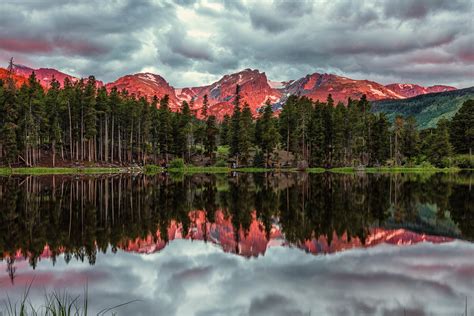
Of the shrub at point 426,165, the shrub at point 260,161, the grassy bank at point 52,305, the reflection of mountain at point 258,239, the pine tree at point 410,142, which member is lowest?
the reflection of mountain at point 258,239

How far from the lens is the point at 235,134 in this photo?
104 metres

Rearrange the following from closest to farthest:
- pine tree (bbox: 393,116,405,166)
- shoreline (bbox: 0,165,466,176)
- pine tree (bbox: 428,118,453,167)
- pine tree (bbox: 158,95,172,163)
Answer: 1. shoreline (bbox: 0,165,466,176)
2. pine tree (bbox: 428,118,453,167)
3. pine tree (bbox: 158,95,172,163)
4. pine tree (bbox: 393,116,405,166)

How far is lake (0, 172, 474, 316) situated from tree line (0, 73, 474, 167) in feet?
225

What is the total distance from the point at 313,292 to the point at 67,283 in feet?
24.2

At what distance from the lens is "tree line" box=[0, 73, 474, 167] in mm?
92019

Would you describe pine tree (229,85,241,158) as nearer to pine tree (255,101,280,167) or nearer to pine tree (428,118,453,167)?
pine tree (255,101,280,167)

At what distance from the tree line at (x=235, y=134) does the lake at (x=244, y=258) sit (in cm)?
6856

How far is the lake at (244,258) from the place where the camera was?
35.5ft

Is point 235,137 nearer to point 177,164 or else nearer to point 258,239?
point 177,164

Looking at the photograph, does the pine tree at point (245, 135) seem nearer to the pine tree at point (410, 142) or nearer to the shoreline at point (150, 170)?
the shoreline at point (150, 170)

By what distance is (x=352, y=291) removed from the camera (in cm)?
1155

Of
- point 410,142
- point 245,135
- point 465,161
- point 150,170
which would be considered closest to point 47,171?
point 150,170

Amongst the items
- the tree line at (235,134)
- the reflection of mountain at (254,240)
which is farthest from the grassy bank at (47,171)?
the reflection of mountain at (254,240)

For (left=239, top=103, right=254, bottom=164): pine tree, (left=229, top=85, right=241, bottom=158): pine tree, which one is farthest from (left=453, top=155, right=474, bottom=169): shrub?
(left=229, top=85, right=241, bottom=158): pine tree
